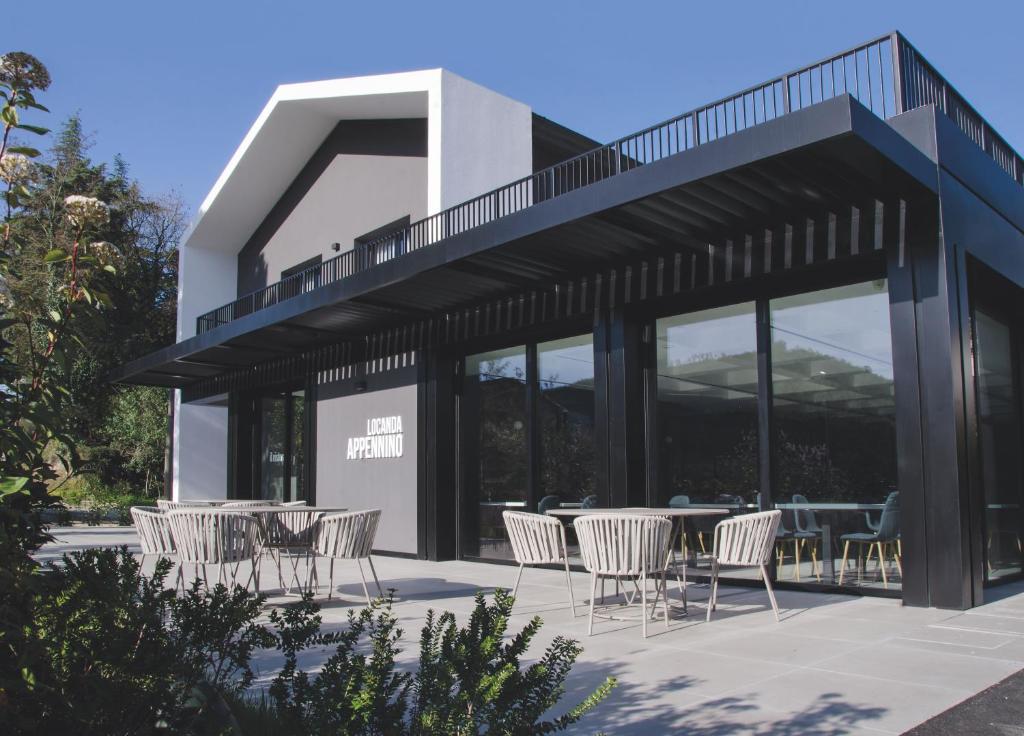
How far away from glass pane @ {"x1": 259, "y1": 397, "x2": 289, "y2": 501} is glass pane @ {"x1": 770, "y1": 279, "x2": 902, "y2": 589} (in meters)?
9.68

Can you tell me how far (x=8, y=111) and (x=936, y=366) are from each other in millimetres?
5787

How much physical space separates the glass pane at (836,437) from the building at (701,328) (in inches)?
0.7

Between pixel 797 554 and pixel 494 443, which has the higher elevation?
pixel 494 443

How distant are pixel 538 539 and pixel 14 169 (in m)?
4.01

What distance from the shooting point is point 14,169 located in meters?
2.14

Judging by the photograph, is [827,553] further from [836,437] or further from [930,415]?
[930,415]

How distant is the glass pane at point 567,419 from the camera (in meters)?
8.69

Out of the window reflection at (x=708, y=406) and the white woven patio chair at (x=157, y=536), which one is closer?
the white woven patio chair at (x=157, y=536)

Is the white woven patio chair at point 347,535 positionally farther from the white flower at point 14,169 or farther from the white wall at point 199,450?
the white wall at point 199,450

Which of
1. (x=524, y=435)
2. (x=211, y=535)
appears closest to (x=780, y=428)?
(x=524, y=435)

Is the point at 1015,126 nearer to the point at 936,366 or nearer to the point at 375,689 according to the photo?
the point at 936,366

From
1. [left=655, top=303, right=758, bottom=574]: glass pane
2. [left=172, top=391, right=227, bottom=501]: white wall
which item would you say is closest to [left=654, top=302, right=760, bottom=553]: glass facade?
[left=655, top=303, right=758, bottom=574]: glass pane

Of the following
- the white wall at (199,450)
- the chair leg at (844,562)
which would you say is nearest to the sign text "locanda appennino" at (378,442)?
the chair leg at (844,562)

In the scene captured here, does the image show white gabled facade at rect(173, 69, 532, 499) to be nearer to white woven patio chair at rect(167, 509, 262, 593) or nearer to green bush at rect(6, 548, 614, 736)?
white woven patio chair at rect(167, 509, 262, 593)
